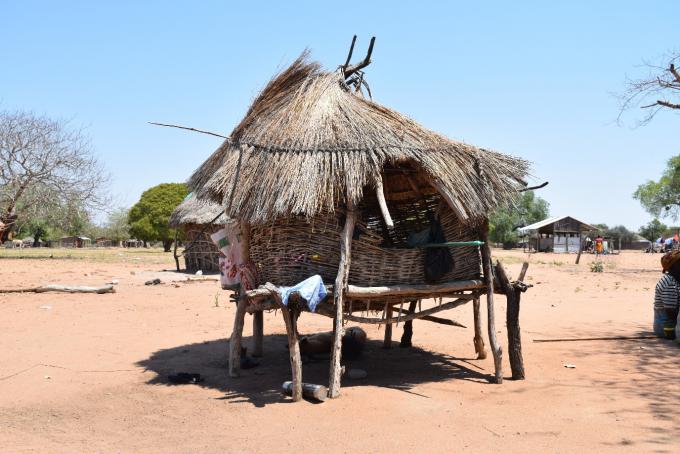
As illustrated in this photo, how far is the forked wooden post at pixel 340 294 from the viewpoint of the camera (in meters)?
6.08

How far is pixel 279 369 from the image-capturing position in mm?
7562

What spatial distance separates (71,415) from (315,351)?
3.26m

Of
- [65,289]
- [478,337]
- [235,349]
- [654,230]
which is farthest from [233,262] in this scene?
[654,230]

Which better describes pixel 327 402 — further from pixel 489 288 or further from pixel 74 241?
pixel 74 241

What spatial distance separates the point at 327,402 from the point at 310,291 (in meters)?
1.11

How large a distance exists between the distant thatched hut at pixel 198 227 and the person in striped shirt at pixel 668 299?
1321 cm

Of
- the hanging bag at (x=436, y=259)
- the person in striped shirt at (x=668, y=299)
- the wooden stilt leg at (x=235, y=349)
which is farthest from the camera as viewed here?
the person in striped shirt at (x=668, y=299)

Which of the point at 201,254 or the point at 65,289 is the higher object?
the point at 201,254

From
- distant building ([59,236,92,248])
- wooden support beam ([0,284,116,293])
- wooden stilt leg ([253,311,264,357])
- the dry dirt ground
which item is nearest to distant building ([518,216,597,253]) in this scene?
the dry dirt ground

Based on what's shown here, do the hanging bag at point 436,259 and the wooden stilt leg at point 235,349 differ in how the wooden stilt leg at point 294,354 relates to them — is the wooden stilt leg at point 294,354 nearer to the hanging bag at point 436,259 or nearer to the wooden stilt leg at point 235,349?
the wooden stilt leg at point 235,349

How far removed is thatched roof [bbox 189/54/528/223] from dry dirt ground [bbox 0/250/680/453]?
1973 millimetres

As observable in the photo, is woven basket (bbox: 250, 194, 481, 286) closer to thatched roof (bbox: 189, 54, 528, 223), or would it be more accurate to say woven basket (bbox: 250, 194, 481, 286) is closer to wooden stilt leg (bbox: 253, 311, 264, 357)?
thatched roof (bbox: 189, 54, 528, 223)

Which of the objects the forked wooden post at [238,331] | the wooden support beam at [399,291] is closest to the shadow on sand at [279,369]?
the forked wooden post at [238,331]

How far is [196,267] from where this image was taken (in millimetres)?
22391
